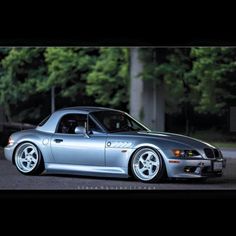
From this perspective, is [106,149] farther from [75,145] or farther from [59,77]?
[59,77]

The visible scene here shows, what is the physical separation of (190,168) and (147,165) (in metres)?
0.51

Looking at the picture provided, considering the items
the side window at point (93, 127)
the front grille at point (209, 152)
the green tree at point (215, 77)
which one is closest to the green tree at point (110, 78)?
the side window at point (93, 127)

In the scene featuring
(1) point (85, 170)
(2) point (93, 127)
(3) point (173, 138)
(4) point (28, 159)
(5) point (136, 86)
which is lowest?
(1) point (85, 170)

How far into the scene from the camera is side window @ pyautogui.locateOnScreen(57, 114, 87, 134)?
12.4 m

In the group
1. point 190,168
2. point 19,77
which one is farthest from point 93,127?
point 190,168

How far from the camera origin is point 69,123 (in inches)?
489

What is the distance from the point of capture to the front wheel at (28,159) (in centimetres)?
1238

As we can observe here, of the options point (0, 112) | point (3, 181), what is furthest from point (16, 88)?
point (3, 181)

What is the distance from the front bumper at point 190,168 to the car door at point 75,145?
0.85 meters

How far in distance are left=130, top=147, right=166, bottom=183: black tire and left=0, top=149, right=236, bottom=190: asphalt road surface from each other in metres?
0.08

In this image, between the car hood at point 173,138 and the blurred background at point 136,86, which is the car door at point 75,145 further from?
the car hood at point 173,138

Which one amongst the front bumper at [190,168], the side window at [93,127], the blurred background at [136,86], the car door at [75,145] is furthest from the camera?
the blurred background at [136,86]

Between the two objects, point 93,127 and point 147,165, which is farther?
point 93,127
